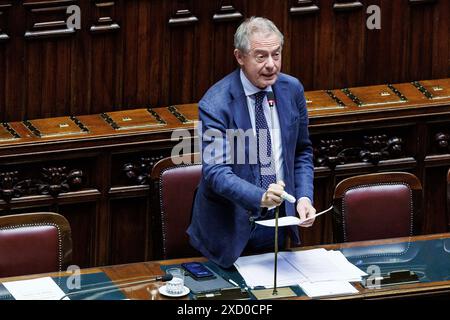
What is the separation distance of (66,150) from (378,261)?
1897 millimetres

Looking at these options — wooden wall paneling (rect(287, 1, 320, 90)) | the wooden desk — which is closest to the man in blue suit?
Answer: the wooden desk

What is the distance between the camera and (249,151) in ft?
20.4

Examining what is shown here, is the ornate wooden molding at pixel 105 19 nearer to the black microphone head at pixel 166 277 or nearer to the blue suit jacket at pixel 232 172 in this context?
the blue suit jacket at pixel 232 172

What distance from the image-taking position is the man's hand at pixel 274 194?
5.86 meters

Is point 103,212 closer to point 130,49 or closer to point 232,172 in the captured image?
point 130,49

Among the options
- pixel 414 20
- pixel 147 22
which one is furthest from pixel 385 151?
pixel 147 22

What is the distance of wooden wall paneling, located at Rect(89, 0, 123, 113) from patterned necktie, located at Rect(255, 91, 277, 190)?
160cm

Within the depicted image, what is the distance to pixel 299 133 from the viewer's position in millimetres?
6473

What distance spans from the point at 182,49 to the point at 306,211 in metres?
1.98

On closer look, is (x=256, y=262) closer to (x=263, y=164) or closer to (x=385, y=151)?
(x=263, y=164)

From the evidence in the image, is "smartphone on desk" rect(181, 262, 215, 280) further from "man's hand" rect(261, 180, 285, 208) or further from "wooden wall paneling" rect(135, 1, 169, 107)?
"wooden wall paneling" rect(135, 1, 169, 107)

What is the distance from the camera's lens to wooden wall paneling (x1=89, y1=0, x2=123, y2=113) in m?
7.59

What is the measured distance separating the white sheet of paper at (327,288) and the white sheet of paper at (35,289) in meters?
1.05

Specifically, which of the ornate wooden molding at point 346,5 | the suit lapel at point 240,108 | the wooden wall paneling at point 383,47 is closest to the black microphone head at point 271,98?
the suit lapel at point 240,108
